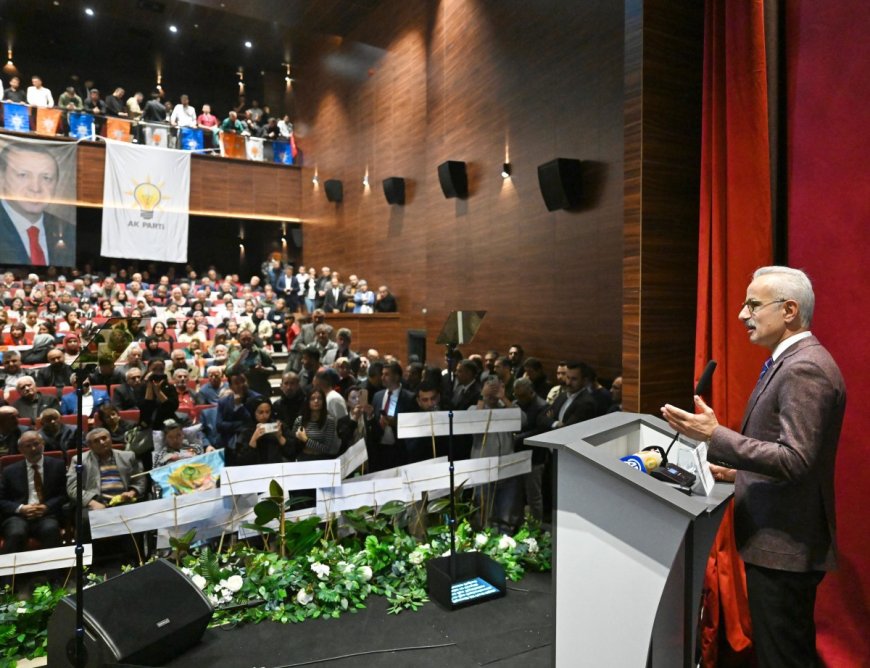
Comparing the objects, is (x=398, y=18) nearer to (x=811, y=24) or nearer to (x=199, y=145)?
(x=199, y=145)

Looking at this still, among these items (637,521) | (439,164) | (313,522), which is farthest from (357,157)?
(637,521)

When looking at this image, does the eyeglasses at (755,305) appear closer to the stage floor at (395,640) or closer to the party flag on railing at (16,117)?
the stage floor at (395,640)

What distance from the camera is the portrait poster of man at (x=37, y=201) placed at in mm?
8406

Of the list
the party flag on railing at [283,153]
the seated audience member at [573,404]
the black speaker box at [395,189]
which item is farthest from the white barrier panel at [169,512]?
the party flag on railing at [283,153]

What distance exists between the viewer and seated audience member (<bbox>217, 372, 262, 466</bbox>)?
3.42 meters

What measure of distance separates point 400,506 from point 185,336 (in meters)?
4.59

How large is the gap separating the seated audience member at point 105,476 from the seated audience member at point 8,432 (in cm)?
27

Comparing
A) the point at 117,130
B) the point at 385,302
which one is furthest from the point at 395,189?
the point at 117,130

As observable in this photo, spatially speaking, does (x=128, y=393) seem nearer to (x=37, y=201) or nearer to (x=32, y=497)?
(x=32, y=497)

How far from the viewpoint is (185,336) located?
259 inches

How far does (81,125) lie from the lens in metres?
9.25

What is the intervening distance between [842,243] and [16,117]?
410 inches

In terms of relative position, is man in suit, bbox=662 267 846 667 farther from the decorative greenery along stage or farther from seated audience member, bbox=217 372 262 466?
seated audience member, bbox=217 372 262 466

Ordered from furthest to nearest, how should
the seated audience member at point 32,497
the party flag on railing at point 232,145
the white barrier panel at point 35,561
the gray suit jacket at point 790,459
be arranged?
the party flag on railing at point 232,145 < the seated audience member at point 32,497 < the white barrier panel at point 35,561 < the gray suit jacket at point 790,459
